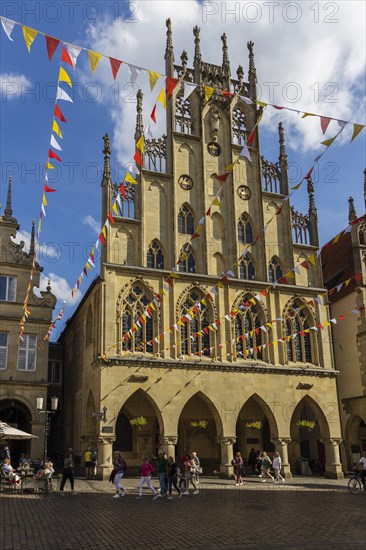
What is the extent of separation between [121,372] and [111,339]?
1.67 metres

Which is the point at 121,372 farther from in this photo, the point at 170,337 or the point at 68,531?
the point at 68,531

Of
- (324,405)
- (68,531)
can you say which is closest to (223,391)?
(324,405)

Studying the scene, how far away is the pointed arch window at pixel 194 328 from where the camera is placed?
29391 mm

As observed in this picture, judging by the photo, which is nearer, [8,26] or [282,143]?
[8,26]

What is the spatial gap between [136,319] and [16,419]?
1155cm

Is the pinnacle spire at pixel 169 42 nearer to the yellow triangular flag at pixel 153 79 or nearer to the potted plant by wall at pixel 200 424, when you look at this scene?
the yellow triangular flag at pixel 153 79

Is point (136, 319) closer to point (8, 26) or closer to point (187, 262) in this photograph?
point (187, 262)

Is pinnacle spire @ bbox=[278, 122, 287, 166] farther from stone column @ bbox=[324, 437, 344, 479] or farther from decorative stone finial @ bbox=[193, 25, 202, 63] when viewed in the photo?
stone column @ bbox=[324, 437, 344, 479]

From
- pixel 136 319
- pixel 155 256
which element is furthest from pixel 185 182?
pixel 136 319

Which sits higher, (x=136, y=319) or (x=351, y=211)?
(x=351, y=211)

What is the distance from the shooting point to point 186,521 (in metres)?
14.4

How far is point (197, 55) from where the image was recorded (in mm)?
34500

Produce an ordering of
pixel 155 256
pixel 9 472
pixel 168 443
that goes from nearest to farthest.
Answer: pixel 9 472
pixel 168 443
pixel 155 256

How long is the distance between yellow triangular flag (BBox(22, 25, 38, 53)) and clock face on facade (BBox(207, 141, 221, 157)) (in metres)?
21.4
